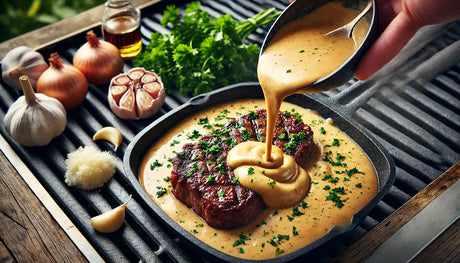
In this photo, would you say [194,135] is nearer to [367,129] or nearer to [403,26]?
[367,129]

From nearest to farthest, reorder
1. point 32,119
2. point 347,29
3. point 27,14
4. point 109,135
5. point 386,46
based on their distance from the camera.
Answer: point 386,46
point 347,29
point 32,119
point 109,135
point 27,14

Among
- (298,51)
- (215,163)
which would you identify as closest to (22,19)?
(215,163)

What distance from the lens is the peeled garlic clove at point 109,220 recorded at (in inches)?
120

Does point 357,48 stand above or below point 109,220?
above

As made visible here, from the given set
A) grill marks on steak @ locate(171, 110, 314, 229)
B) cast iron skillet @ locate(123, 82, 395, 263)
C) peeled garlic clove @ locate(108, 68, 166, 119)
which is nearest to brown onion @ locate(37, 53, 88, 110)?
peeled garlic clove @ locate(108, 68, 166, 119)

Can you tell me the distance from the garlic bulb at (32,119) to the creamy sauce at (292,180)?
887 millimetres

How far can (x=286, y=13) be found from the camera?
2.90 metres

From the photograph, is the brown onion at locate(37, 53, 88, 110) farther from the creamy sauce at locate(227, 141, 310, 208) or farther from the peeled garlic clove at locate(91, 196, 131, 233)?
the creamy sauce at locate(227, 141, 310, 208)

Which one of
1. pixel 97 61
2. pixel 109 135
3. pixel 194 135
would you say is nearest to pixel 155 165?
pixel 194 135

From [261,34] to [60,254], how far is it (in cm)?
319

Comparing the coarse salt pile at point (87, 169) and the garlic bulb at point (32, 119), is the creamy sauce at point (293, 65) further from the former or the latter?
the garlic bulb at point (32, 119)

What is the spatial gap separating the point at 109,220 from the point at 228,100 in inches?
60.1

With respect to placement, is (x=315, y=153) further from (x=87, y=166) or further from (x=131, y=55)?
(x=131, y=55)

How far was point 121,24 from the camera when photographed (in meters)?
4.44
